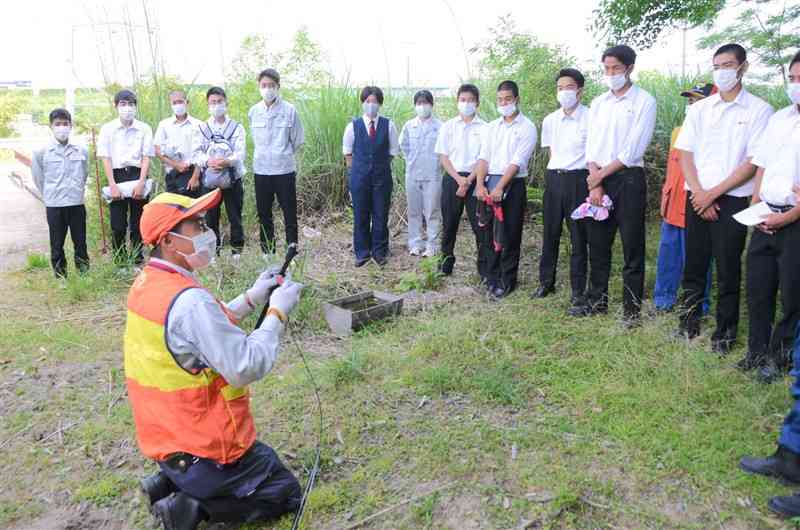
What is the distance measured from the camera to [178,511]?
8.70 ft

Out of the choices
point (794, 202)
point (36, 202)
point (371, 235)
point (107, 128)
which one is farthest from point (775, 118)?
point (36, 202)

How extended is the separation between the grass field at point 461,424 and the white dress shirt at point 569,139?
3.68ft

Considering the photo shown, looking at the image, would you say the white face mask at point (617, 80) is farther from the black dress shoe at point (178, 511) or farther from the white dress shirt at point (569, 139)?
the black dress shoe at point (178, 511)

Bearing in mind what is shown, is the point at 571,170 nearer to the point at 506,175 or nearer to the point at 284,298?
the point at 506,175

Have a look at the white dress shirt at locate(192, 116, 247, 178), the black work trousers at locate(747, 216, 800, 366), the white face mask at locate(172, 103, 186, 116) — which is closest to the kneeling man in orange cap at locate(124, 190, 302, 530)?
the black work trousers at locate(747, 216, 800, 366)

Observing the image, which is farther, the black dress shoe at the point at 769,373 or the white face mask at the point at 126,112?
the white face mask at the point at 126,112

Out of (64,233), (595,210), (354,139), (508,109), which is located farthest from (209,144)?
(595,210)

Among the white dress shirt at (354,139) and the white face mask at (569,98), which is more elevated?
the white face mask at (569,98)

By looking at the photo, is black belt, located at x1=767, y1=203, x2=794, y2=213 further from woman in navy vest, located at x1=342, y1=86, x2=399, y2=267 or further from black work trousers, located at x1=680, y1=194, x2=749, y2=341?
woman in navy vest, located at x1=342, y1=86, x2=399, y2=267

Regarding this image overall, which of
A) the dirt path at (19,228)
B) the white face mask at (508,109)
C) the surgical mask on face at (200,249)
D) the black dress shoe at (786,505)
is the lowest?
the black dress shoe at (786,505)

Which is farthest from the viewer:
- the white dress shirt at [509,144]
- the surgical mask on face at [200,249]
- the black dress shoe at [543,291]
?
the white dress shirt at [509,144]

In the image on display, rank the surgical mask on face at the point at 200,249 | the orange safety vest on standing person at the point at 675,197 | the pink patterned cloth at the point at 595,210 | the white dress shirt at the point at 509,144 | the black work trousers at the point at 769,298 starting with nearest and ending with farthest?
the surgical mask on face at the point at 200,249 → the black work trousers at the point at 769,298 → the pink patterned cloth at the point at 595,210 → the orange safety vest on standing person at the point at 675,197 → the white dress shirt at the point at 509,144

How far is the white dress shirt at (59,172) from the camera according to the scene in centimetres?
631

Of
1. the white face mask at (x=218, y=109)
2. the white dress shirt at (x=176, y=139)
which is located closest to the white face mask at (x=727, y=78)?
the white face mask at (x=218, y=109)
